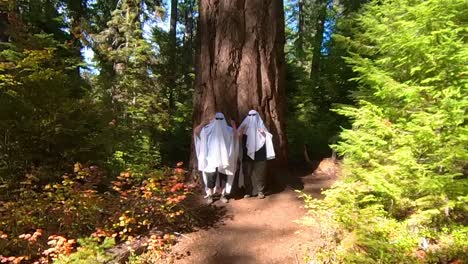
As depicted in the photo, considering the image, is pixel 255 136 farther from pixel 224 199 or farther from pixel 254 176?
pixel 224 199

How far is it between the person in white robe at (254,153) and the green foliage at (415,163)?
1.75 metres

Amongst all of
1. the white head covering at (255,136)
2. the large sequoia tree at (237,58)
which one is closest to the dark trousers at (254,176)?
the white head covering at (255,136)

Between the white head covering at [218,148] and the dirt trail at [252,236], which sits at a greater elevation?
the white head covering at [218,148]

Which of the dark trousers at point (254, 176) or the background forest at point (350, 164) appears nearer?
the background forest at point (350, 164)

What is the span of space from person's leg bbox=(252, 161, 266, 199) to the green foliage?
6.00 ft

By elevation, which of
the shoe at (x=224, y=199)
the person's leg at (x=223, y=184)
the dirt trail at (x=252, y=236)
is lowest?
the dirt trail at (x=252, y=236)

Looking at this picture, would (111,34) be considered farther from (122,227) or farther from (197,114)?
(122,227)

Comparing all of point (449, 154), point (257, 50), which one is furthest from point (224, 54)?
point (449, 154)

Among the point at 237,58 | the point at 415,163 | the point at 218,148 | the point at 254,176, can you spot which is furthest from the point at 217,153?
the point at 415,163

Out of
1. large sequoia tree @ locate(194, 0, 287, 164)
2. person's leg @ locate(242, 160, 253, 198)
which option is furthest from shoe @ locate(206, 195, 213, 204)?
large sequoia tree @ locate(194, 0, 287, 164)

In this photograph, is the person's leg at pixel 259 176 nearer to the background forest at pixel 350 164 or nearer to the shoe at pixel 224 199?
the shoe at pixel 224 199

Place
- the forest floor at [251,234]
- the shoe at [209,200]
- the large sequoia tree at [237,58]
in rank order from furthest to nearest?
the large sequoia tree at [237,58], the shoe at [209,200], the forest floor at [251,234]

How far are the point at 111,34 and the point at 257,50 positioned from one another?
9253 millimetres

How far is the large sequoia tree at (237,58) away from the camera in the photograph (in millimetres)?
7531
